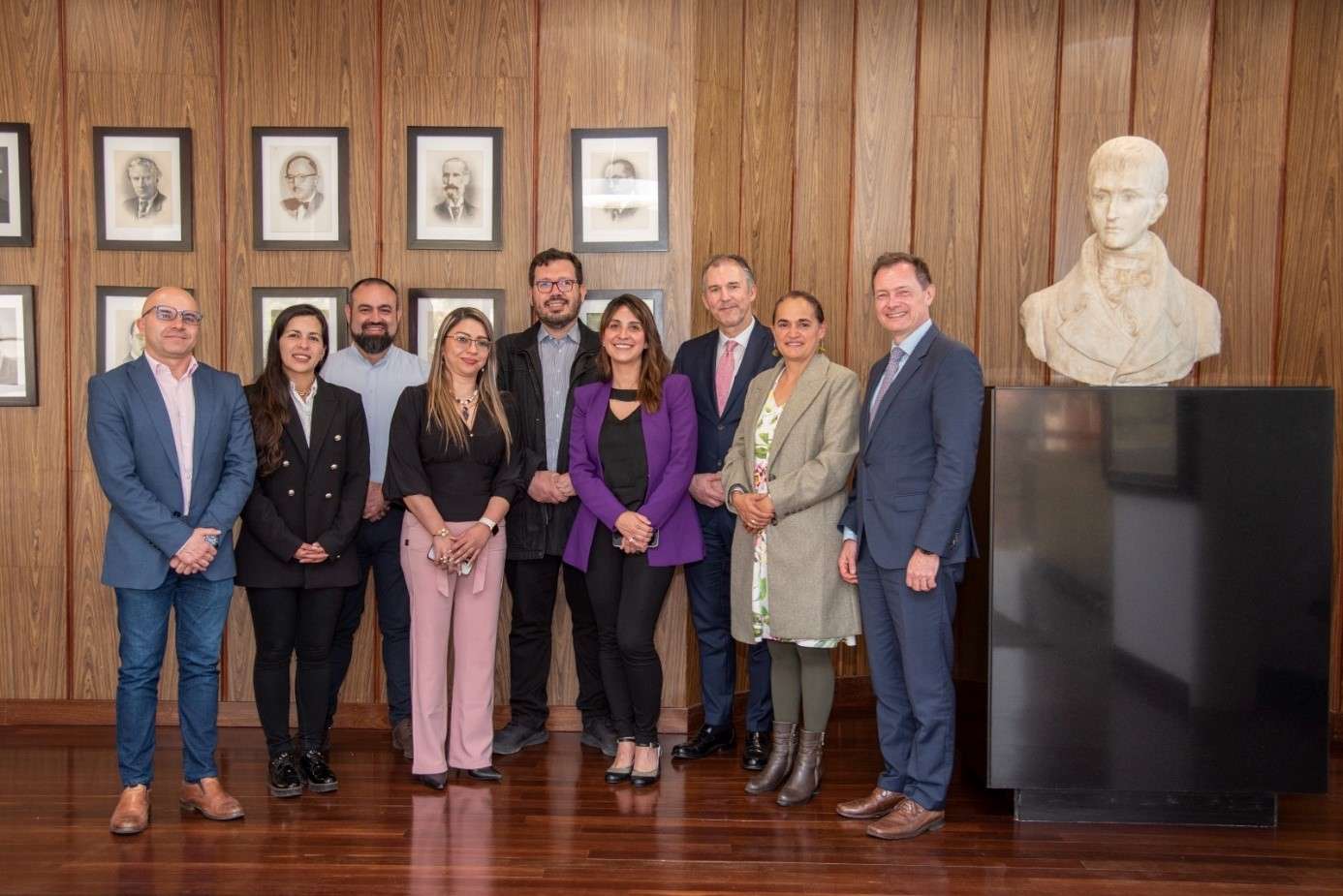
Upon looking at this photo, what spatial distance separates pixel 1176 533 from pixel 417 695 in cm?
265

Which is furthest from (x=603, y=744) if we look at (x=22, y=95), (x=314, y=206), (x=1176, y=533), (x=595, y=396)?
(x=22, y=95)

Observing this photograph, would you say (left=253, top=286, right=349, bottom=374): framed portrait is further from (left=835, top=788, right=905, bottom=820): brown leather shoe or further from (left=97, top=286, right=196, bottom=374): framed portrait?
(left=835, top=788, right=905, bottom=820): brown leather shoe

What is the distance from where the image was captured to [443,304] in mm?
4840

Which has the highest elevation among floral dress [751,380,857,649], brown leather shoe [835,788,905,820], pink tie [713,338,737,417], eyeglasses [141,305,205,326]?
eyeglasses [141,305,205,326]

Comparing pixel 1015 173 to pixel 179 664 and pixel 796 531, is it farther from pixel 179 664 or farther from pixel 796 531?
pixel 179 664

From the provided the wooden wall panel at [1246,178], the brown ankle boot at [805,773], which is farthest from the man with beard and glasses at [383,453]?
the wooden wall panel at [1246,178]

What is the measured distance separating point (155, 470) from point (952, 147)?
3.76 m

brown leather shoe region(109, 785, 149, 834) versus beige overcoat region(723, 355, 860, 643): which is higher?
beige overcoat region(723, 355, 860, 643)

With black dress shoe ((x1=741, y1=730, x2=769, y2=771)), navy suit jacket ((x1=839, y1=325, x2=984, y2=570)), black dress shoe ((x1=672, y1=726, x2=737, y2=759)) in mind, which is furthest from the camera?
black dress shoe ((x1=672, y1=726, x2=737, y2=759))

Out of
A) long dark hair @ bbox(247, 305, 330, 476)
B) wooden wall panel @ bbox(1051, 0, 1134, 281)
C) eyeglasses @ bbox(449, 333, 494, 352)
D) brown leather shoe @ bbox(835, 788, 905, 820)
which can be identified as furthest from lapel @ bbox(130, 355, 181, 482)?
wooden wall panel @ bbox(1051, 0, 1134, 281)

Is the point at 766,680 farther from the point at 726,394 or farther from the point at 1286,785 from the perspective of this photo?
the point at 1286,785

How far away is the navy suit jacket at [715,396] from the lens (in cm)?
424

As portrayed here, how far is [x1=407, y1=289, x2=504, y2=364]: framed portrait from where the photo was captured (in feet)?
15.9

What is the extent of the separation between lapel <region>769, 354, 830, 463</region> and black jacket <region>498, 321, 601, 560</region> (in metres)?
0.85
